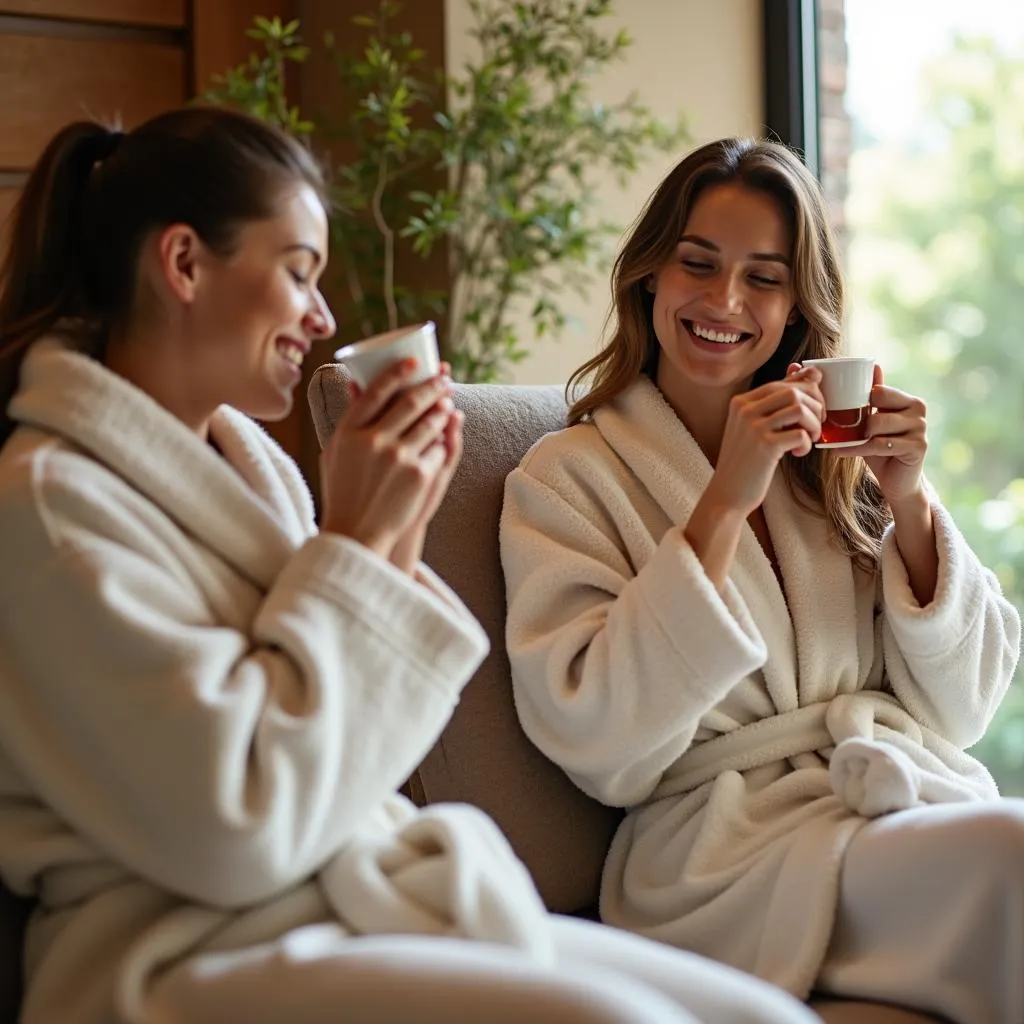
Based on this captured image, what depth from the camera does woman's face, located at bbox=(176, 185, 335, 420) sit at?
1365 mm

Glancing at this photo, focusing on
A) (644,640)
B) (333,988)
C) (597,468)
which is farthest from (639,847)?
(333,988)

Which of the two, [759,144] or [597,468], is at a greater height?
[759,144]

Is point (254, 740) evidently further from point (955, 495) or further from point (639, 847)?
point (955, 495)

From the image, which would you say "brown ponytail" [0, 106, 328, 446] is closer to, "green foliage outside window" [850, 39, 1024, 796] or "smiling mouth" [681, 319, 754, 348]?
"smiling mouth" [681, 319, 754, 348]

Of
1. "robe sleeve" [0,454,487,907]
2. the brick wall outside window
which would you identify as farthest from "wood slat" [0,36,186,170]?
"robe sleeve" [0,454,487,907]

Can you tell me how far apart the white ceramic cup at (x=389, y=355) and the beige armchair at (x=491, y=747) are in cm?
44

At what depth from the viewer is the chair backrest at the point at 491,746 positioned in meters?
1.79

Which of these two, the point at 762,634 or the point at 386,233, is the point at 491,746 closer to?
the point at 762,634

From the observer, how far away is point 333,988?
3.62 feet

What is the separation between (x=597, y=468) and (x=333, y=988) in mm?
901

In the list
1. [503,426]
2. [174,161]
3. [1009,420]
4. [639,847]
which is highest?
[174,161]

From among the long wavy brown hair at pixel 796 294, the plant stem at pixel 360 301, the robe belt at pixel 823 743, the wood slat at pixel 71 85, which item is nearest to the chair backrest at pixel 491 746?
the robe belt at pixel 823 743

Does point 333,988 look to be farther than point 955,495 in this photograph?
No

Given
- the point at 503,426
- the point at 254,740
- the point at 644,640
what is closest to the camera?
the point at 254,740
